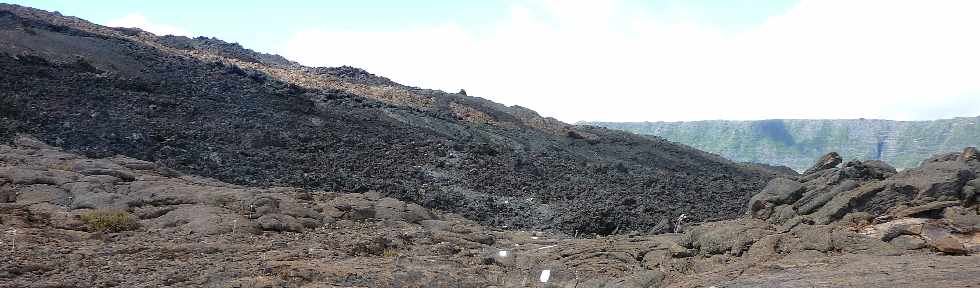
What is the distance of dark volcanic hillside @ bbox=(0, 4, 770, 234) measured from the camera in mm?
18719

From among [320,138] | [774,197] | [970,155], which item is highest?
[970,155]

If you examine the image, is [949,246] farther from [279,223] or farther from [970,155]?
[279,223]

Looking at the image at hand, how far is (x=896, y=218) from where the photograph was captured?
974 cm

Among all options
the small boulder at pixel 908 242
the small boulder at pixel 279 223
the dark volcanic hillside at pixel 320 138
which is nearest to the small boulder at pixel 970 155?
the small boulder at pixel 908 242

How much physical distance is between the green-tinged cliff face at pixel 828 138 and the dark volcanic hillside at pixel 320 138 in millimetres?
34289

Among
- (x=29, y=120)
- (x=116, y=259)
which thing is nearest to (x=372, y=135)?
(x=29, y=120)

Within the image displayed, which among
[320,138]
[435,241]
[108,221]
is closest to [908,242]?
[435,241]

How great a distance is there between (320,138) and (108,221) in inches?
446

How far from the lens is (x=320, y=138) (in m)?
22.8

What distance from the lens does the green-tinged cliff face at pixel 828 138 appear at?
5725 centimetres

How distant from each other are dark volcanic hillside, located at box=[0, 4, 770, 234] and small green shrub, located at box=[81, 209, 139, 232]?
5.32 metres

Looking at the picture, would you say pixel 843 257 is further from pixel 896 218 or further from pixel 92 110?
pixel 92 110

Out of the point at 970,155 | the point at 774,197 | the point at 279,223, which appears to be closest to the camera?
A: the point at 970,155

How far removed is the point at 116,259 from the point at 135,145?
9.63 metres
